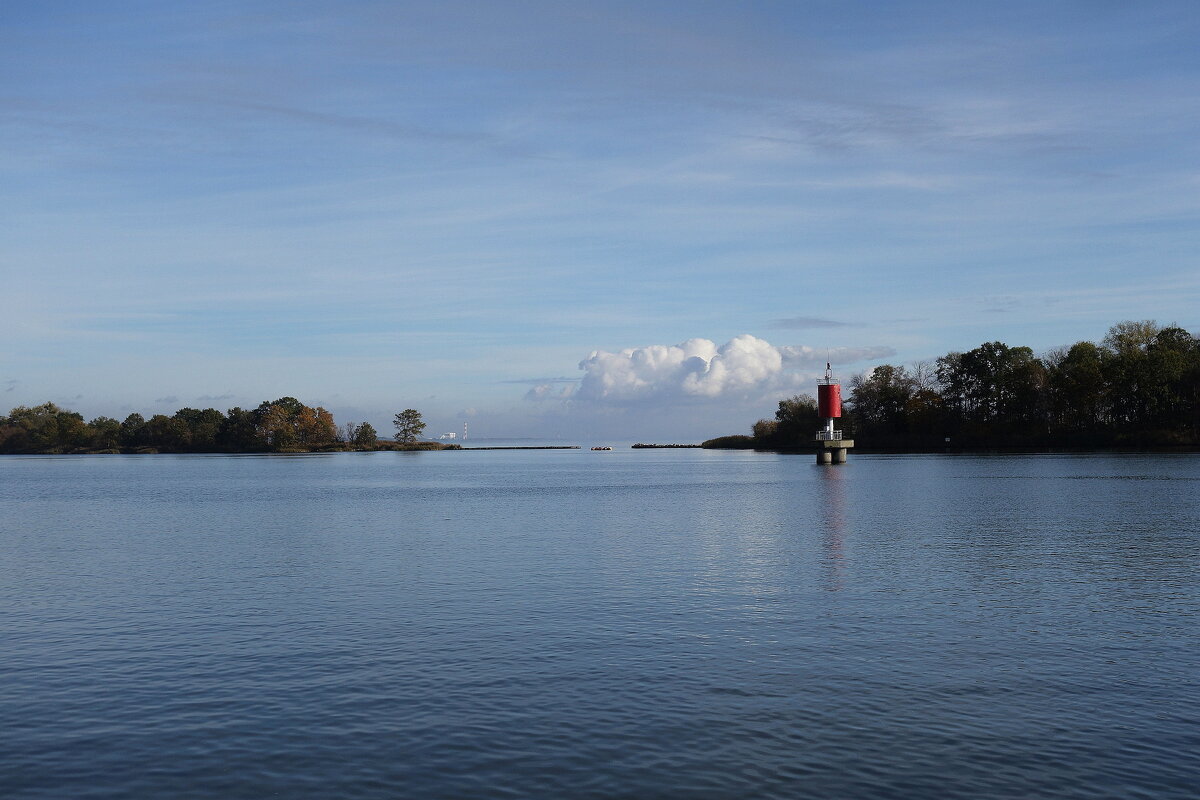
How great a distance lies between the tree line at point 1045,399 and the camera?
5581 inches

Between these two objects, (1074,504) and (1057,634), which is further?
(1074,504)

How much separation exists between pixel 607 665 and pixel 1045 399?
→ 157377 millimetres

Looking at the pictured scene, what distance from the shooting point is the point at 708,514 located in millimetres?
54688

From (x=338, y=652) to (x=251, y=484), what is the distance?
83.3 meters

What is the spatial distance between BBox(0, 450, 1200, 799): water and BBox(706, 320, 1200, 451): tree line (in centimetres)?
11380

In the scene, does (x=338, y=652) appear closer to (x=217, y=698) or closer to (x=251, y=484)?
(x=217, y=698)

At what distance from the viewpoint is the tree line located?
465 ft

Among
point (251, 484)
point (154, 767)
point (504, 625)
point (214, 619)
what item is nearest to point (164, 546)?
point (214, 619)

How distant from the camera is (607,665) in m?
18.8

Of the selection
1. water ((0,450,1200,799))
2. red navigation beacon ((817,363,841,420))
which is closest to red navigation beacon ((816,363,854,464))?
red navigation beacon ((817,363,841,420))

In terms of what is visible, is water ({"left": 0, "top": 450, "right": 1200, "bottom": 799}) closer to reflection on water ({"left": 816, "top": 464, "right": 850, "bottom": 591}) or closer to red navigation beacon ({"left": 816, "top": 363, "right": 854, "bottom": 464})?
reflection on water ({"left": 816, "top": 464, "right": 850, "bottom": 591})

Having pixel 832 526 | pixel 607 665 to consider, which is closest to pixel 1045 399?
pixel 832 526

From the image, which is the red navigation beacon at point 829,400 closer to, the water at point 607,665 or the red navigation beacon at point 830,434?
the red navigation beacon at point 830,434

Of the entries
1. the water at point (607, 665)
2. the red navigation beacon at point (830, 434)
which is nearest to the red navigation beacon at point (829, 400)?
the red navigation beacon at point (830, 434)
